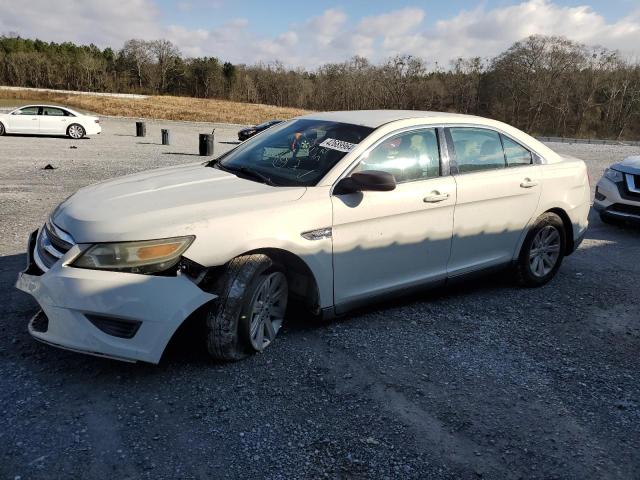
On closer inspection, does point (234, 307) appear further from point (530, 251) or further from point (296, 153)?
point (530, 251)

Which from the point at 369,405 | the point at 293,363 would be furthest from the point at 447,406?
the point at 293,363

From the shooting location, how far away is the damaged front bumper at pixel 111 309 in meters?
2.90

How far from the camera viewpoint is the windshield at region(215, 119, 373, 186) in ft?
12.7

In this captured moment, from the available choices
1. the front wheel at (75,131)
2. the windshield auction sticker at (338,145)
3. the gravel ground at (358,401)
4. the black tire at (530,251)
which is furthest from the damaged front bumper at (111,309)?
the front wheel at (75,131)

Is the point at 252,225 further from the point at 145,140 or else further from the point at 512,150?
the point at 145,140

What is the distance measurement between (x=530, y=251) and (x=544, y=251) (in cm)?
28

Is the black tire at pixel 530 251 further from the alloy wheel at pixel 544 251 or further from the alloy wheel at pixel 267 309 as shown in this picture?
the alloy wheel at pixel 267 309

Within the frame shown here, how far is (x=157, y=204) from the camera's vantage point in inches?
130

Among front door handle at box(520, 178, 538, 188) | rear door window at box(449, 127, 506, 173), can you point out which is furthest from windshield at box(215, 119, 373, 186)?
front door handle at box(520, 178, 538, 188)

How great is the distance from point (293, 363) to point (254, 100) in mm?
80027

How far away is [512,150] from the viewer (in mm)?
4930

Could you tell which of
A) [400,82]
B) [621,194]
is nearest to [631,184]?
[621,194]

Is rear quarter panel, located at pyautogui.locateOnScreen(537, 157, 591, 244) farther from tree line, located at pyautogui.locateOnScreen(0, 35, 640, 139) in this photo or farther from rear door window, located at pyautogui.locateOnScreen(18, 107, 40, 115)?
tree line, located at pyautogui.locateOnScreen(0, 35, 640, 139)

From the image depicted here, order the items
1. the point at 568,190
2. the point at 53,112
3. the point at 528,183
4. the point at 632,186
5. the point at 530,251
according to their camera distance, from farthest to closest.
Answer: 1. the point at 53,112
2. the point at 632,186
3. the point at 568,190
4. the point at 530,251
5. the point at 528,183
